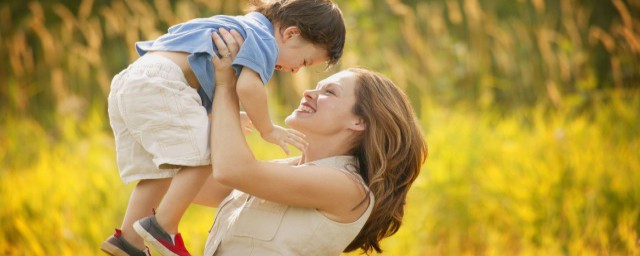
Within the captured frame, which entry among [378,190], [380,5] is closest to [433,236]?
[378,190]

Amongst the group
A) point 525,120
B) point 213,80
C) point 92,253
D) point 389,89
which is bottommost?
point 525,120

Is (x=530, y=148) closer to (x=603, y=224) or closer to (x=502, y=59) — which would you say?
(x=603, y=224)

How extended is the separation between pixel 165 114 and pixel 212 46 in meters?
0.25

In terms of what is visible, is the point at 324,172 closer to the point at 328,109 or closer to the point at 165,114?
the point at 328,109

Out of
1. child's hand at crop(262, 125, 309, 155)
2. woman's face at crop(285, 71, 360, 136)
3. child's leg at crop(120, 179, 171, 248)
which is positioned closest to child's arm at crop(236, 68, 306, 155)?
child's hand at crop(262, 125, 309, 155)

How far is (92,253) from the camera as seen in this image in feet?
13.5

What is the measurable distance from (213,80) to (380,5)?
5396 millimetres

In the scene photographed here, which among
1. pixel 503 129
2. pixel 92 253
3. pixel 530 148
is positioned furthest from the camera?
pixel 503 129

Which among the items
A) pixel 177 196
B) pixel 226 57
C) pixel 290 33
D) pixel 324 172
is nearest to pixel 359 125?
pixel 324 172

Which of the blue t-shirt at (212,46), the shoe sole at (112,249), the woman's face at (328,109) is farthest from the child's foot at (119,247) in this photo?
the woman's face at (328,109)

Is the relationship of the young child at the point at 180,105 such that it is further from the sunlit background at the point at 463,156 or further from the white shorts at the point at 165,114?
the sunlit background at the point at 463,156

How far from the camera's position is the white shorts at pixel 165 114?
8.50 feet

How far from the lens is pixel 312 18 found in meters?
2.77

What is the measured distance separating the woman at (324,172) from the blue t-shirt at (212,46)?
0.04 m
